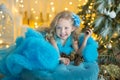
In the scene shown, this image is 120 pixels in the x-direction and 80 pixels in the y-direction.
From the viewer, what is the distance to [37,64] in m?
1.60

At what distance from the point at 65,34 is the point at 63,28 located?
1.6 inches

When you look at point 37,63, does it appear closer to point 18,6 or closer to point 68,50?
point 68,50

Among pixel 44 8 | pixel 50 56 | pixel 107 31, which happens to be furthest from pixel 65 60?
pixel 44 8

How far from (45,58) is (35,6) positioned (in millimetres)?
2324

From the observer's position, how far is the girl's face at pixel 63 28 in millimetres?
1800

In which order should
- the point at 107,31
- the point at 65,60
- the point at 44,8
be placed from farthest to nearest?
the point at 44,8 < the point at 107,31 < the point at 65,60

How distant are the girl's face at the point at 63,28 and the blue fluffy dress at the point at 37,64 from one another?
127 millimetres

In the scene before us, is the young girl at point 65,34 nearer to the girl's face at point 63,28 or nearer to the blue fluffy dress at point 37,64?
the girl's face at point 63,28

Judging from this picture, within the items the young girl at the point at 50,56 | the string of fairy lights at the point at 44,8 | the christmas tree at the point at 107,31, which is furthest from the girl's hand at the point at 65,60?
the string of fairy lights at the point at 44,8

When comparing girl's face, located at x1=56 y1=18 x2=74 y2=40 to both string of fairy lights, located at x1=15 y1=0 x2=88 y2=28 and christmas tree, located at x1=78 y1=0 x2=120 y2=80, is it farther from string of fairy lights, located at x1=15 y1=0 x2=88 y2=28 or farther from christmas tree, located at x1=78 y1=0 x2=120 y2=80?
string of fairy lights, located at x1=15 y1=0 x2=88 y2=28

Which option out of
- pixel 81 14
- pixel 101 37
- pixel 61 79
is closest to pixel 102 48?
pixel 101 37

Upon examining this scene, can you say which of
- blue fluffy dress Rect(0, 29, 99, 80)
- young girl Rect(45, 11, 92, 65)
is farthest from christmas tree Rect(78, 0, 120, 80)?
blue fluffy dress Rect(0, 29, 99, 80)

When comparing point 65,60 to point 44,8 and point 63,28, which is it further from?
point 44,8

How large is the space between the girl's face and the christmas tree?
641mm
